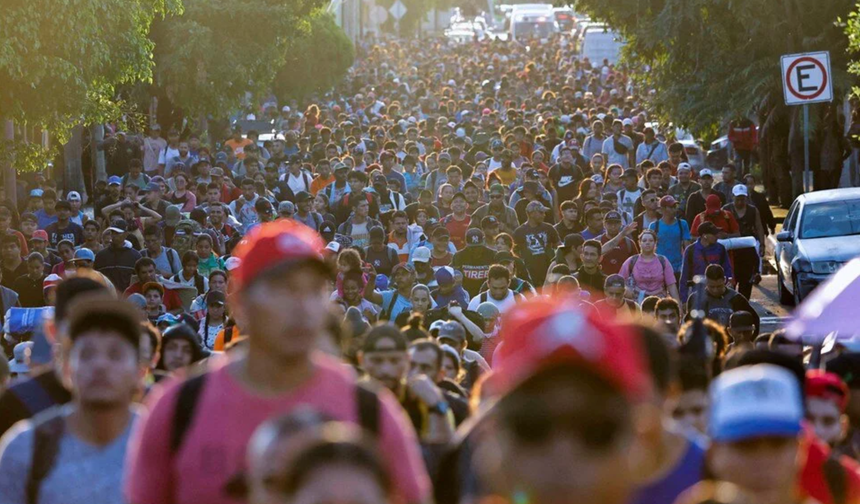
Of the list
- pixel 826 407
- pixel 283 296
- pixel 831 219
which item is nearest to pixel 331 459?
pixel 283 296

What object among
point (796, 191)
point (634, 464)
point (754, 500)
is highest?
point (634, 464)

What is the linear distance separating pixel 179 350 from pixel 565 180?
49.5 ft

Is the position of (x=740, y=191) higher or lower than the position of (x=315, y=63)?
lower

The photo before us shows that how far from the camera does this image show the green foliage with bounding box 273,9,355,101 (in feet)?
159

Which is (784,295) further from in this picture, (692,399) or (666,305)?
(692,399)

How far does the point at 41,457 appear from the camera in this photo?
4922 mm

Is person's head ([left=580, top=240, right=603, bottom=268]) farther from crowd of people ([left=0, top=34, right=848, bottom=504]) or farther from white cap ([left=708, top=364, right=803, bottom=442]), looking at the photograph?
white cap ([left=708, top=364, right=803, bottom=442])

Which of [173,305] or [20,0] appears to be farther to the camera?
[20,0]

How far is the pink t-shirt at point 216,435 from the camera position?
4.19m

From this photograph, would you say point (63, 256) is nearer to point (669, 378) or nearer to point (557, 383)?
point (669, 378)

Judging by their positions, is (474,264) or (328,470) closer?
(328,470)

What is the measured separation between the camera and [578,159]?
2436 cm

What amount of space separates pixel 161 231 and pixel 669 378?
43.4 ft

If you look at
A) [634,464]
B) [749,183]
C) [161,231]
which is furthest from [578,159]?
[634,464]
